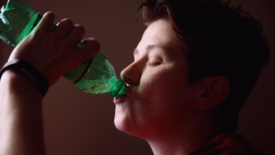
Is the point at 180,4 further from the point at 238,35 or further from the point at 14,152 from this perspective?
the point at 14,152

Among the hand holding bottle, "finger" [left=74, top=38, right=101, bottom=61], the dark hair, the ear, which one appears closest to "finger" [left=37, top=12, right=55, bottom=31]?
the hand holding bottle

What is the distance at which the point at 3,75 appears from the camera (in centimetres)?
59

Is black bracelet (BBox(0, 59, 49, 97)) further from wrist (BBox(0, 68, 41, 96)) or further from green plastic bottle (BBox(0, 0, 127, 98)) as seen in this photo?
green plastic bottle (BBox(0, 0, 127, 98))

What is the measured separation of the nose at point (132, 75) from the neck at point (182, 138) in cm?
21

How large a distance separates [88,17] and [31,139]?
1241mm

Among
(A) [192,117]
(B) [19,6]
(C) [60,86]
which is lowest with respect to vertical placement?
(C) [60,86]

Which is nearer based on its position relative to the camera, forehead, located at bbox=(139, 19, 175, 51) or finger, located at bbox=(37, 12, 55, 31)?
finger, located at bbox=(37, 12, 55, 31)

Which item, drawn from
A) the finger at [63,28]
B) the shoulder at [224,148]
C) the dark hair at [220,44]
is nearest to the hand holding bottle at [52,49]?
the finger at [63,28]

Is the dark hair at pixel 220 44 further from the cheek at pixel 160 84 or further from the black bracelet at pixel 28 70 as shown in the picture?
the black bracelet at pixel 28 70

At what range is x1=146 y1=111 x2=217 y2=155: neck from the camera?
859mm

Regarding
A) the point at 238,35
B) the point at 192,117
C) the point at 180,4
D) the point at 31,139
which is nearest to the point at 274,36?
the point at 238,35

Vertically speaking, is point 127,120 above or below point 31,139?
below

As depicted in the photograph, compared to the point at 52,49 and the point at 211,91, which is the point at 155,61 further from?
the point at 52,49

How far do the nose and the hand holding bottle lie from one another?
7.2 inches
